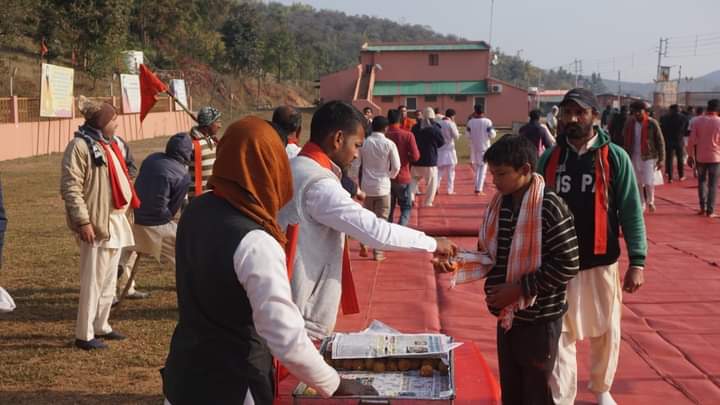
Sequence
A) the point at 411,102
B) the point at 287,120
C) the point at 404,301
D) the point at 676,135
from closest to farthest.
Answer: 1. the point at 287,120
2. the point at 404,301
3. the point at 676,135
4. the point at 411,102

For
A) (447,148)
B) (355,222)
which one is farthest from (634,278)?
(447,148)

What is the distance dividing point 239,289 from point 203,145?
424cm

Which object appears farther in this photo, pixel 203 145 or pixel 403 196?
pixel 403 196

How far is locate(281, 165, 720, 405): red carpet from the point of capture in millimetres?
4328

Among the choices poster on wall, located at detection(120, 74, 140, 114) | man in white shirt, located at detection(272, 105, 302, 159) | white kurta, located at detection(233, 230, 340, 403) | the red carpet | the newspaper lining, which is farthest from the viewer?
poster on wall, located at detection(120, 74, 140, 114)

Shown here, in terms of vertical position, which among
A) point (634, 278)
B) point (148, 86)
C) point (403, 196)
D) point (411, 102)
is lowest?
point (403, 196)

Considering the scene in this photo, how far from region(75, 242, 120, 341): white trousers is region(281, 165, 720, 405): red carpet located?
1.73m

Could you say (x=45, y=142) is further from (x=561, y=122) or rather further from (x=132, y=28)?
(x=132, y=28)

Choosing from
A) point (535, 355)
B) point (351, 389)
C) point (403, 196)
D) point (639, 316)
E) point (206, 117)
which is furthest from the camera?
point (403, 196)

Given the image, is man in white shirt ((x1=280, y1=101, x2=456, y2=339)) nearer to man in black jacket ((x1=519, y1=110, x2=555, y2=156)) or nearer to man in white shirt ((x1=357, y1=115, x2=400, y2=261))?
man in white shirt ((x1=357, y1=115, x2=400, y2=261))

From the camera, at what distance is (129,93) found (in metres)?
29.2

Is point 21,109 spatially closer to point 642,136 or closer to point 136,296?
point 136,296

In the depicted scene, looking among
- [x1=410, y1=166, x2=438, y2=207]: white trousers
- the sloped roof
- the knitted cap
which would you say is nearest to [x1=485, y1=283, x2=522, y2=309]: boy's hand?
the knitted cap

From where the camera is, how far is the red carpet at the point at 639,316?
14.2 ft
